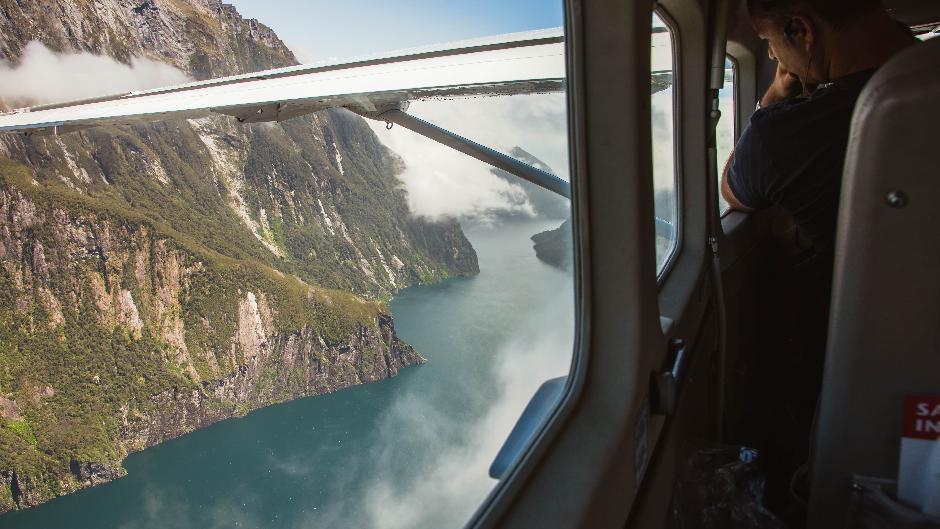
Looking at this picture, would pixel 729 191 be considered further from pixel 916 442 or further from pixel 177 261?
pixel 177 261

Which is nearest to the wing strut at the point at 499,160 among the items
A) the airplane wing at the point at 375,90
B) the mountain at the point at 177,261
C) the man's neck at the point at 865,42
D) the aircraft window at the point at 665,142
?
the airplane wing at the point at 375,90

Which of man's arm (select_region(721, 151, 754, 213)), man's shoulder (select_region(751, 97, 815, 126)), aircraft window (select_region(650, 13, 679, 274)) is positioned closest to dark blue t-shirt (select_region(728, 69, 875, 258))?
man's shoulder (select_region(751, 97, 815, 126))

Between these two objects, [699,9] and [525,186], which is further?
[699,9]

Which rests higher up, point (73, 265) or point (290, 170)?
point (290, 170)

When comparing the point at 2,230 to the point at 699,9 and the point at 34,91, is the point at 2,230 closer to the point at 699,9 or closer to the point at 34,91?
the point at 34,91

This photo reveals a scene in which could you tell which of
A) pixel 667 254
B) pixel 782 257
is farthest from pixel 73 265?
pixel 782 257

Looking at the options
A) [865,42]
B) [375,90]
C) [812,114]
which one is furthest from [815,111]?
[375,90]

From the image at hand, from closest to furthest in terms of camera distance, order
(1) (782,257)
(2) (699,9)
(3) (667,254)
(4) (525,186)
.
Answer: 1. (4) (525,186)
2. (2) (699,9)
3. (3) (667,254)
4. (1) (782,257)
